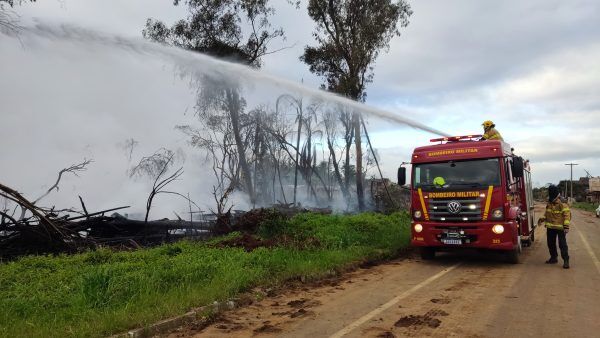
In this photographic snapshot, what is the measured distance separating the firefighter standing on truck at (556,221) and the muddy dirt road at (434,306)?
541mm

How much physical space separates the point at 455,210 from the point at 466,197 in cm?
37

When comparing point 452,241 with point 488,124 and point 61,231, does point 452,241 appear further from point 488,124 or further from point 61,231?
point 61,231

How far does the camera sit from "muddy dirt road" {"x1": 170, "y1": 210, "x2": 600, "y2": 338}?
5.49 m

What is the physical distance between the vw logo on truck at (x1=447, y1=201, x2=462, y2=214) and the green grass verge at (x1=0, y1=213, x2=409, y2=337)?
2.36m

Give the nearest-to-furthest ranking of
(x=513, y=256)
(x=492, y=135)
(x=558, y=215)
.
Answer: (x=558, y=215) < (x=513, y=256) < (x=492, y=135)

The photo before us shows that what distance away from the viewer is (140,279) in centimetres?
721

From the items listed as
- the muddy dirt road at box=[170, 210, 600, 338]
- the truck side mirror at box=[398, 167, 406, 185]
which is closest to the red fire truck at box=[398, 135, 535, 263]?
the truck side mirror at box=[398, 167, 406, 185]

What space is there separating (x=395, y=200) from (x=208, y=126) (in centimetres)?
1145

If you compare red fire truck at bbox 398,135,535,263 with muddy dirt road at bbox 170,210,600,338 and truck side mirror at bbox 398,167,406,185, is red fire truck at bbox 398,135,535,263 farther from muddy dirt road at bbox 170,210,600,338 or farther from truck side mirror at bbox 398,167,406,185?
muddy dirt road at bbox 170,210,600,338

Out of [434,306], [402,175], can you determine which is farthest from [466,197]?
[434,306]

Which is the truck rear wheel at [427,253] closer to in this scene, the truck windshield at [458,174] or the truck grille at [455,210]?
the truck grille at [455,210]

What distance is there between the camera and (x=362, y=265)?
421 inches

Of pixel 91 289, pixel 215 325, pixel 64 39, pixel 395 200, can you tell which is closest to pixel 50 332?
pixel 91 289

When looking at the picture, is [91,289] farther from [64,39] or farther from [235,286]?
[64,39]
